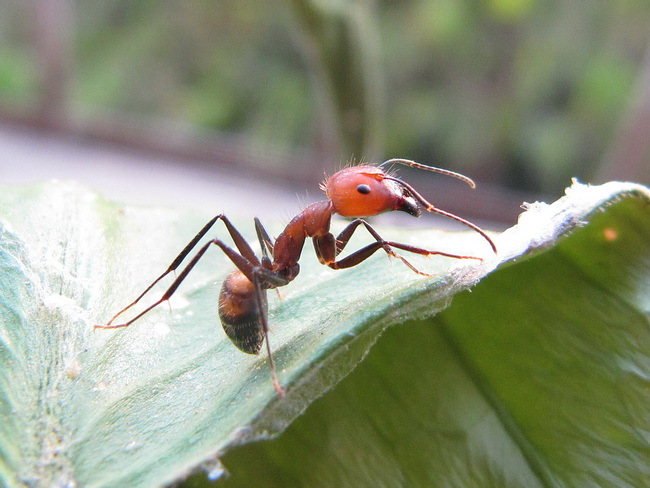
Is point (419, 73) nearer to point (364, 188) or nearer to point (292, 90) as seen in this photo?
point (292, 90)

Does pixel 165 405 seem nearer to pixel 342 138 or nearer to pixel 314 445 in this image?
pixel 314 445

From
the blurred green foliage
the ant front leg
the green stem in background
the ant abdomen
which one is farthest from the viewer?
the blurred green foliage

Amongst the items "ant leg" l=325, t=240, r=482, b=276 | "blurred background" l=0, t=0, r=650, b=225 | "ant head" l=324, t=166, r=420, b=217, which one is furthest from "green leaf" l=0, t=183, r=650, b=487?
"blurred background" l=0, t=0, r=650, b=225

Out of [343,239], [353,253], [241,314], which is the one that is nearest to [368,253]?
[353,253]

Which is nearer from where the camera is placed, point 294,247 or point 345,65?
point 294,247

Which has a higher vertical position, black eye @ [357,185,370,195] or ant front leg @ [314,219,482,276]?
black eye @ [357,185,370,195]

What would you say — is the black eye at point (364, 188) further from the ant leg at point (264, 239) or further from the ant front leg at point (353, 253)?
the ant leg at point (264, 239)

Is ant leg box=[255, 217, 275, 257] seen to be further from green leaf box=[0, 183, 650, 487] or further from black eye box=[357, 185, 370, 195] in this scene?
green leaf box=[0, 183, 650, 487]

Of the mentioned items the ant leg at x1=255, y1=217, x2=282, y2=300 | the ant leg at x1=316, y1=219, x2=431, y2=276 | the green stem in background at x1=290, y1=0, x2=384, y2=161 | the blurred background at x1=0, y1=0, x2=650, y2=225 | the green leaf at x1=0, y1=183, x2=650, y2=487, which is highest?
the blurred background at x1=0, y1=0, x2=650, y2=225
